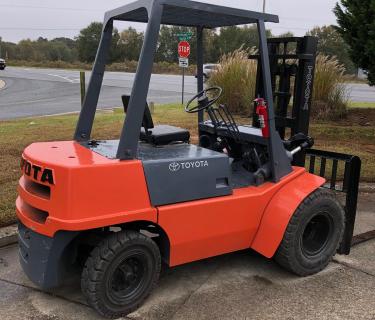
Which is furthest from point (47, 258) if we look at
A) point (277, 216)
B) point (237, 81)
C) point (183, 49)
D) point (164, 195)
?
point (183, 49)

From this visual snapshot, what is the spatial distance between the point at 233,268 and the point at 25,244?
169 cm

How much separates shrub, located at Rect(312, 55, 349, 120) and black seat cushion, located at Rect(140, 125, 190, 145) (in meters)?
8.49

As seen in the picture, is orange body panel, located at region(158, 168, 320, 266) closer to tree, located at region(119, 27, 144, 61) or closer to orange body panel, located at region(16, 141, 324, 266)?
orange body panel, located at region(16, 141, 324, 266)

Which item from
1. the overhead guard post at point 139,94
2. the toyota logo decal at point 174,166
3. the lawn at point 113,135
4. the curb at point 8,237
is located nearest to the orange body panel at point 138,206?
the overhead guard post at point 139,94

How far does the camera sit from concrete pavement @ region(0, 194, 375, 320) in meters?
3.32

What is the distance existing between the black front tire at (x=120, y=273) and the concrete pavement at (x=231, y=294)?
128 mm

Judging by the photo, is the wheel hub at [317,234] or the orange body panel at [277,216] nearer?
the orange body panel at [277,216]

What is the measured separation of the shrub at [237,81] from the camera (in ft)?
41.9

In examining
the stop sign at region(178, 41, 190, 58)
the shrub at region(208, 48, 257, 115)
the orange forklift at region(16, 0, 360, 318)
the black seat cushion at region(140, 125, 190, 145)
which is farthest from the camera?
the stop sign at region(178, 41, 190, 58)

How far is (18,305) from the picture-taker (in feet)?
11.1

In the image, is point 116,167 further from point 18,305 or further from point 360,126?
point 360,126

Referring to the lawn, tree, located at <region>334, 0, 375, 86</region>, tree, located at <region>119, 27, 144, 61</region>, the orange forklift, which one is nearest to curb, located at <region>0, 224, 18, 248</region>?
Result: the lawn

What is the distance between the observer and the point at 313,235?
4.18 metres

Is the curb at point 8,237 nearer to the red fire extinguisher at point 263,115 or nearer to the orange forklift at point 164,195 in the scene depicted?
the orange forklift at point 164,195
